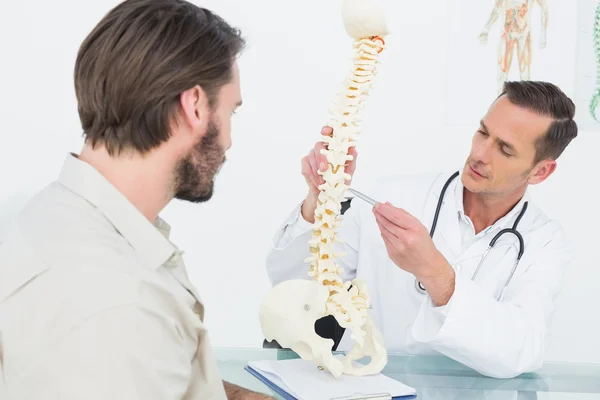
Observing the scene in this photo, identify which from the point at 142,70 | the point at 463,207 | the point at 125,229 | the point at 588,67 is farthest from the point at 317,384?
the point at 588,67

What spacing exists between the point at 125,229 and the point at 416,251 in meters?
Answer: 0.76

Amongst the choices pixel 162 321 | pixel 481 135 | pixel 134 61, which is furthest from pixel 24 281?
pixel 481 135

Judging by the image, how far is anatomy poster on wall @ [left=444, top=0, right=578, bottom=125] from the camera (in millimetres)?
3262

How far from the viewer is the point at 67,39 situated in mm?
3287

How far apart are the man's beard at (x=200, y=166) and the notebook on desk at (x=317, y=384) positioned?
438 mm

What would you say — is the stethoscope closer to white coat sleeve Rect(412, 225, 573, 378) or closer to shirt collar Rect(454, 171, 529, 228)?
shirt collar Rect(454, 171, 529, 228)

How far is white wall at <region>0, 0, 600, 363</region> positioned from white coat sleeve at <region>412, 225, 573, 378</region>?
1612mm

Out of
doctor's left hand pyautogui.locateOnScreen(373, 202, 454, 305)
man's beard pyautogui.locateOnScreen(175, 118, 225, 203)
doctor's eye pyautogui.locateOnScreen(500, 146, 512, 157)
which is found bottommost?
doctor's left hand pyautogui.locateOnScreen(373, 202, 454, 305)

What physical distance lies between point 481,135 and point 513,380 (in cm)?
75

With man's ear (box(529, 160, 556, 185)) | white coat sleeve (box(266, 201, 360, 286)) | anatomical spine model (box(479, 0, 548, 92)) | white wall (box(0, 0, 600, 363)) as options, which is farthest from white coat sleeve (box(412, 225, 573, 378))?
anatomical spine model (box(479, 0, 548, 92))

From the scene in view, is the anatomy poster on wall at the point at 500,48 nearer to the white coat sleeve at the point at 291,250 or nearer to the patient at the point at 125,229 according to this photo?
the white coat sleeve at the point at 291,250

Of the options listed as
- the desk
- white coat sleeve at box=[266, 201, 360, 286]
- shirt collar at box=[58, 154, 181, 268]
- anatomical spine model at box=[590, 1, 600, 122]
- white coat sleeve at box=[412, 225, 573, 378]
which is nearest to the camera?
shirt collar at box=[58, 154, 181, 268]

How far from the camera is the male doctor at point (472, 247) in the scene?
1.63m

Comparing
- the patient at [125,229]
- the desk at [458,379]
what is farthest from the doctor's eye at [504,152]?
the patient at [125,229]
